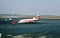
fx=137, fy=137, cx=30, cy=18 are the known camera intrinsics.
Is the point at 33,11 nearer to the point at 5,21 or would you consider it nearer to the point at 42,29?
the point at 42,29

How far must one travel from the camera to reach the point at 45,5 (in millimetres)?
1779

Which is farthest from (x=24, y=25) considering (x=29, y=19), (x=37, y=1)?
(x=37, y=1)

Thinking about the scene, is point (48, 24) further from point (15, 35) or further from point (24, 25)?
point (15, 35)

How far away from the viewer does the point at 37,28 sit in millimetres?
1772

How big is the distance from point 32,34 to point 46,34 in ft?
0.60

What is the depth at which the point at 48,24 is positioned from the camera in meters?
1.75

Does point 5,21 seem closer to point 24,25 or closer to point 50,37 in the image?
point 24,25

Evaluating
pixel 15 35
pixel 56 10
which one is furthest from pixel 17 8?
pixel 56 10

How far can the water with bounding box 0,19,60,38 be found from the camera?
1749 mm

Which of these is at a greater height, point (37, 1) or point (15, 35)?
point (37, 1)

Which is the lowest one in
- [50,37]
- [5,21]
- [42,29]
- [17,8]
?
[50,37]

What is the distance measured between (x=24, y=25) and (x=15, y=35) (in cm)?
18

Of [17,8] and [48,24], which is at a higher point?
[17,8]

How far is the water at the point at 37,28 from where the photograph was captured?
1.75 metres
